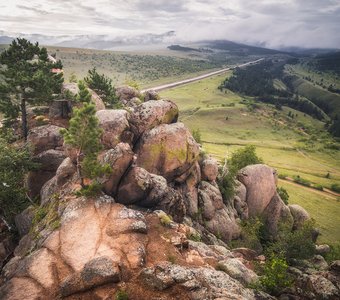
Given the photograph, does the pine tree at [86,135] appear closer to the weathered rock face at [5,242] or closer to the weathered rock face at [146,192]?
the weathered rock face at [146,192]

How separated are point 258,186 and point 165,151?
118 ft

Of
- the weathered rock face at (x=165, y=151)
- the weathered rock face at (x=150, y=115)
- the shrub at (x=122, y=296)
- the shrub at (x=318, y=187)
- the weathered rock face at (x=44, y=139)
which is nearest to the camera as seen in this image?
the shrub at (x=122, y=296)

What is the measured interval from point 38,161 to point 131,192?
21.7 meters

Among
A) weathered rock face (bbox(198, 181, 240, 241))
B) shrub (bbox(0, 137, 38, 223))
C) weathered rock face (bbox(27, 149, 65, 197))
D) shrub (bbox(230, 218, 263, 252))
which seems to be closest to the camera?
shrub (bbox(0, 137, 38, 223))

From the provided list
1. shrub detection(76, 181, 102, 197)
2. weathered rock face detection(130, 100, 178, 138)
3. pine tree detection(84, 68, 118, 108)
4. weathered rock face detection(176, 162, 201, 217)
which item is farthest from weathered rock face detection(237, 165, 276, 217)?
shrub detection(76, 181, 102, 197)

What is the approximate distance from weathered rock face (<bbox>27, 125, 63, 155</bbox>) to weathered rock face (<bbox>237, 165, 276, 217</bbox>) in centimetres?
4652

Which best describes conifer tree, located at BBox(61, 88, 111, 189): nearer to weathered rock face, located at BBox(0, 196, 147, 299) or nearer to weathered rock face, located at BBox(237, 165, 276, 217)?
weathered rock face, located at BBox(0, 196, 147, 299)

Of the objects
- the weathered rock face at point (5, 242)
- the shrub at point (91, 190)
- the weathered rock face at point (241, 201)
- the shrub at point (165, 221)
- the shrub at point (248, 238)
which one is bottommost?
the shrub at point (248, 238)

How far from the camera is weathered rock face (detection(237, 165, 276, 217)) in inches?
2958

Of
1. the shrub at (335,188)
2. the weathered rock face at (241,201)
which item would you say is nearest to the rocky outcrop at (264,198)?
the weathered rock face at (241,201)

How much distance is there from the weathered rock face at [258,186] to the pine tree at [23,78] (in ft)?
169

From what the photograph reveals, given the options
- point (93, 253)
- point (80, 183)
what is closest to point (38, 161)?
point (80, 183)

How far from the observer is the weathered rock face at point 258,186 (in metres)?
75.1

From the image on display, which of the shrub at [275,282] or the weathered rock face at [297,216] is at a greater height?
the shrub at [275,282]
